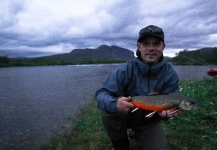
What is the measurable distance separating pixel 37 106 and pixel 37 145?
496 centimetres

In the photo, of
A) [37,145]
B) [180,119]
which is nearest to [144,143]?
[180,119]

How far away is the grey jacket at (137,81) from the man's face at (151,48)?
11cm

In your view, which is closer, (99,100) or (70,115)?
A: (99,100)

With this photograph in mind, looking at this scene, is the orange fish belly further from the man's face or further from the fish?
the man's face

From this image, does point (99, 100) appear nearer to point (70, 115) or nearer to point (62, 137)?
point (62, 137)

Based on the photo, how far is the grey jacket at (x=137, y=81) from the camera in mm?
3805

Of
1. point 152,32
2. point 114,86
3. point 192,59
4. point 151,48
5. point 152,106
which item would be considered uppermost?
point 152,32

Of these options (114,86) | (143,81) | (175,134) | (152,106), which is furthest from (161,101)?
(175,134)

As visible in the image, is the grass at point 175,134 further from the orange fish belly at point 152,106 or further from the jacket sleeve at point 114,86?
the orange fish belly at point 152,106

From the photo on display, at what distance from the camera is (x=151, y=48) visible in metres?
3.83

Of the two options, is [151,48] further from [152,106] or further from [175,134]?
[175,134]

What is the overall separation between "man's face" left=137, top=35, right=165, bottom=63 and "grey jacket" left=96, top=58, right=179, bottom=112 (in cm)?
11

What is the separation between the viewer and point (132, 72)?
387cm

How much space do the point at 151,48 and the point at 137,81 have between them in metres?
0.59
